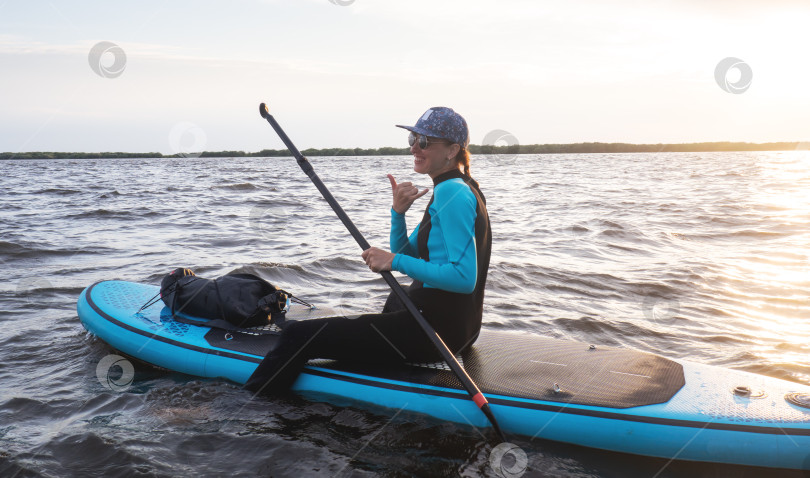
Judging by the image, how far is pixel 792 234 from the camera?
11.6 metres

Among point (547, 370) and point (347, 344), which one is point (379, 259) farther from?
point (547, 370)

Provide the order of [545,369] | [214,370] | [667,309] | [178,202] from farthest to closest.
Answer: [178,202] → [667,309] → [214,370] → [545,369]

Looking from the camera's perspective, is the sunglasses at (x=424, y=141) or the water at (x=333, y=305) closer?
the sunglasses at (x=424, y=141)

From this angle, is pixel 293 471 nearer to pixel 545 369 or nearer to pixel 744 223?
pixel 545 369

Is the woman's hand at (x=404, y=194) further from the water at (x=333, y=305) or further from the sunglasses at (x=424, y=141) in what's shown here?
the water at (x=333, y=305)

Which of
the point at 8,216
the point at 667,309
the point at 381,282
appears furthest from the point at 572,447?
the point at 8,216

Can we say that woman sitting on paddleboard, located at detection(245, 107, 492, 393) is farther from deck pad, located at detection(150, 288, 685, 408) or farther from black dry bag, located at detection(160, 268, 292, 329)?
black dry bag, located at detection(160, 268, 292, 329)

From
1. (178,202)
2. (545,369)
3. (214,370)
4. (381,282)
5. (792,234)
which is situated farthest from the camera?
(178,202)

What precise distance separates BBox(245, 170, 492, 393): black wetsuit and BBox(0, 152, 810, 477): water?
0.43m

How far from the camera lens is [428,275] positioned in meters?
3.23

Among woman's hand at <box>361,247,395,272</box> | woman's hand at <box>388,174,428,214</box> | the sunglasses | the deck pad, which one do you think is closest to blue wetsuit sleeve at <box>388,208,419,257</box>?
woman's hand at <box>388,174,428,214</box>

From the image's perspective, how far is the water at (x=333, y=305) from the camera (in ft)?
11.7

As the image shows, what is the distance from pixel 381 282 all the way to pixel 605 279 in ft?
10.3

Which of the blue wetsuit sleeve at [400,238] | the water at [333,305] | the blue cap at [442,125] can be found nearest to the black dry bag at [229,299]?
the water at [333,305]
